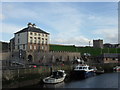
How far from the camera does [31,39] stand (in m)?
44.1

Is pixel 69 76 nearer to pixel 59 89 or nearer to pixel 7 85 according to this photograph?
pixel 59 89

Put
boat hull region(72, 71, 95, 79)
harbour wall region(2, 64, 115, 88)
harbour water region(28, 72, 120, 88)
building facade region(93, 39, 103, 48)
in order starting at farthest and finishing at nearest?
building facade region(93, 39, 103, 48) < boat hull region(72, 71, 95, 79) < harbour water region(28, 72, 120, 88) < harbour wall region(2, 64, 115, 88)

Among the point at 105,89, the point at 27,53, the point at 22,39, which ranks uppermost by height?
the point at 22,39

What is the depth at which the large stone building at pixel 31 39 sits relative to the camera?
43.4m

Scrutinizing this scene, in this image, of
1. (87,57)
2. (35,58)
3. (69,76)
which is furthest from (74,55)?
(69,76)

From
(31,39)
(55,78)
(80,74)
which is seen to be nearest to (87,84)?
(55,78)

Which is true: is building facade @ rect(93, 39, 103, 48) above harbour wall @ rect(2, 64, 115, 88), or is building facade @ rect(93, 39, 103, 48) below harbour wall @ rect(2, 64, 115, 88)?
above

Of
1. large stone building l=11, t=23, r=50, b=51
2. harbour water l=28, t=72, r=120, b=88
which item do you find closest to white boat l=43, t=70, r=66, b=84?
harbour water l=28, t=72, r=120, b=88

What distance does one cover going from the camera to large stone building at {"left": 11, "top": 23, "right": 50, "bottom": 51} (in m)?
43.4

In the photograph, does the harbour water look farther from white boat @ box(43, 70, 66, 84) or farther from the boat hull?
the boat hull

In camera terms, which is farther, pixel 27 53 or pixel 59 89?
pixel 27 53

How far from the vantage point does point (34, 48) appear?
147ft

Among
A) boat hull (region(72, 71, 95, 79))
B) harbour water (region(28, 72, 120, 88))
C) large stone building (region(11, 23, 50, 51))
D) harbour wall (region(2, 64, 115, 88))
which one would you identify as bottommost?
harbour water (region(28, 72, 120, 88))

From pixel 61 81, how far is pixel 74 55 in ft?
86.4
